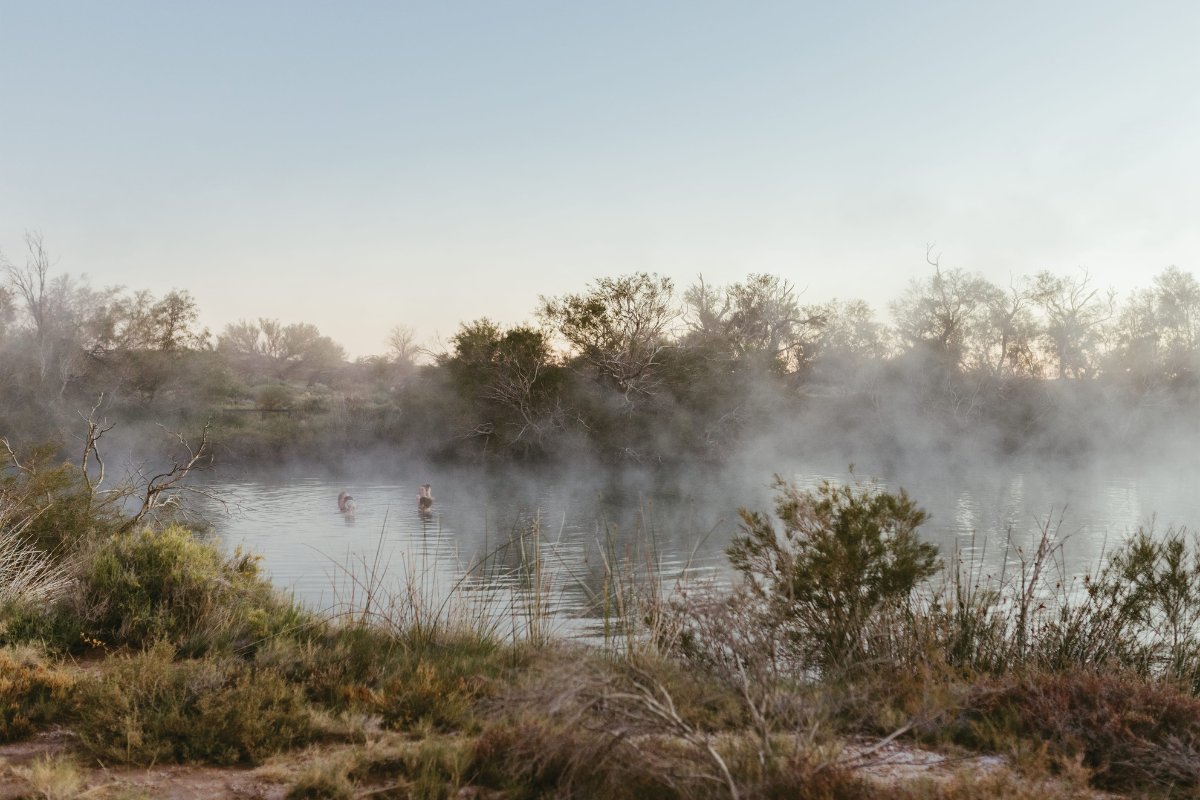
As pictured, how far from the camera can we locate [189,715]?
4.11 m

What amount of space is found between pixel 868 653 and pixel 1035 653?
1267mm

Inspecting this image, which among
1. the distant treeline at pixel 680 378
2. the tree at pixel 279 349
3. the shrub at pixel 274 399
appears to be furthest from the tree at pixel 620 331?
the tree at pixel 279 349

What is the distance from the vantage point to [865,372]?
41500 mm

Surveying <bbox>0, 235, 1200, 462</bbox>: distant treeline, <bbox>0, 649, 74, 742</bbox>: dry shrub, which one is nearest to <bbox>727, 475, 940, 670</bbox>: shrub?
<bbox>0, 649, 74, 742</bbox>: dry shrub

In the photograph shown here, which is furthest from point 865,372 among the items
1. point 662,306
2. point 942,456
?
point 662,306

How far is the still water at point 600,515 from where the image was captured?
41.2 feet

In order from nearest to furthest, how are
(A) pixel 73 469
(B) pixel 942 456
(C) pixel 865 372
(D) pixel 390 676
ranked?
(D) pixel 390 676 → (A) pixel 73 469 → (B) pixel 942 456 → (C) pixel 865 372

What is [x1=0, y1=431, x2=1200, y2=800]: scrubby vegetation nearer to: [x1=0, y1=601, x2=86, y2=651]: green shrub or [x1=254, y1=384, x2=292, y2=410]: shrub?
[x1=0, y1=601, x2=86, y2=651]: green shrub

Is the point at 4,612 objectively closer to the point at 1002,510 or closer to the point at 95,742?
the point at 95,742

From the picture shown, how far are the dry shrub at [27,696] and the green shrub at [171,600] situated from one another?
95 centimetres

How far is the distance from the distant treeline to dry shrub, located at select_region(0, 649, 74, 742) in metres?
28.5

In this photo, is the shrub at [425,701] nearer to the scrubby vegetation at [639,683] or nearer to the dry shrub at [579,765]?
the scrubby vegetation at [639,683]

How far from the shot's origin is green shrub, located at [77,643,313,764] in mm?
A: 3832

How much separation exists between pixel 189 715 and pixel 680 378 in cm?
3119
